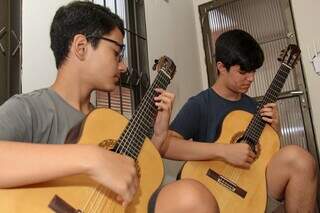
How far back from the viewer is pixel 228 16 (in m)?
2.52

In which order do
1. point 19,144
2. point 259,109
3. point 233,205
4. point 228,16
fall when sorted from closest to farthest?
point 19,144 < point 233,205 < point 259,109 < point 228,16

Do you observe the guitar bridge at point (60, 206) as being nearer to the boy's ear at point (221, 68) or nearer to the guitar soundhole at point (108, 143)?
the guitar soundhole at point (108, 143)

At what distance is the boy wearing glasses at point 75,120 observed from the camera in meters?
0.67

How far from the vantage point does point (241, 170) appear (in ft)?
4.25

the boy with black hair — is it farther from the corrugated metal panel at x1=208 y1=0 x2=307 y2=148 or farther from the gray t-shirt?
the corrugated metal panel at x1=208 y1=0 x2=307 y2=148

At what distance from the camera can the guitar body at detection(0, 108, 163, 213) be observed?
2.13 ft

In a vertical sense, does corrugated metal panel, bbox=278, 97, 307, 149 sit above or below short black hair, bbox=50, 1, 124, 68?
below

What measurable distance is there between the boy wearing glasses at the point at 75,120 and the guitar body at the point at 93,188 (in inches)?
0.9

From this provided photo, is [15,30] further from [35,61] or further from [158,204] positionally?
[158,204]

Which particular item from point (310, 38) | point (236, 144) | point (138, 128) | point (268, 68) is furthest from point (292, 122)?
point (138, 128)

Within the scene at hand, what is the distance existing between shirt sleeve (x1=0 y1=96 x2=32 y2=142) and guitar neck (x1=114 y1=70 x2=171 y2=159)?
0.68 feet

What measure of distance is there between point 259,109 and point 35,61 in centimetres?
90

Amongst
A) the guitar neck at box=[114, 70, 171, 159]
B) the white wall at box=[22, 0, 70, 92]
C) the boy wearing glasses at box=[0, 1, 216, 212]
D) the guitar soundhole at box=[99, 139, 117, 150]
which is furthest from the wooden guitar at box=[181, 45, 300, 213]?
the white wall at box=[22, 0, 70, 92]

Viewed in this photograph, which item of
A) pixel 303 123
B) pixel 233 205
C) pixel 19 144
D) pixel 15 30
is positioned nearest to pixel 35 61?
pixel 15 30
